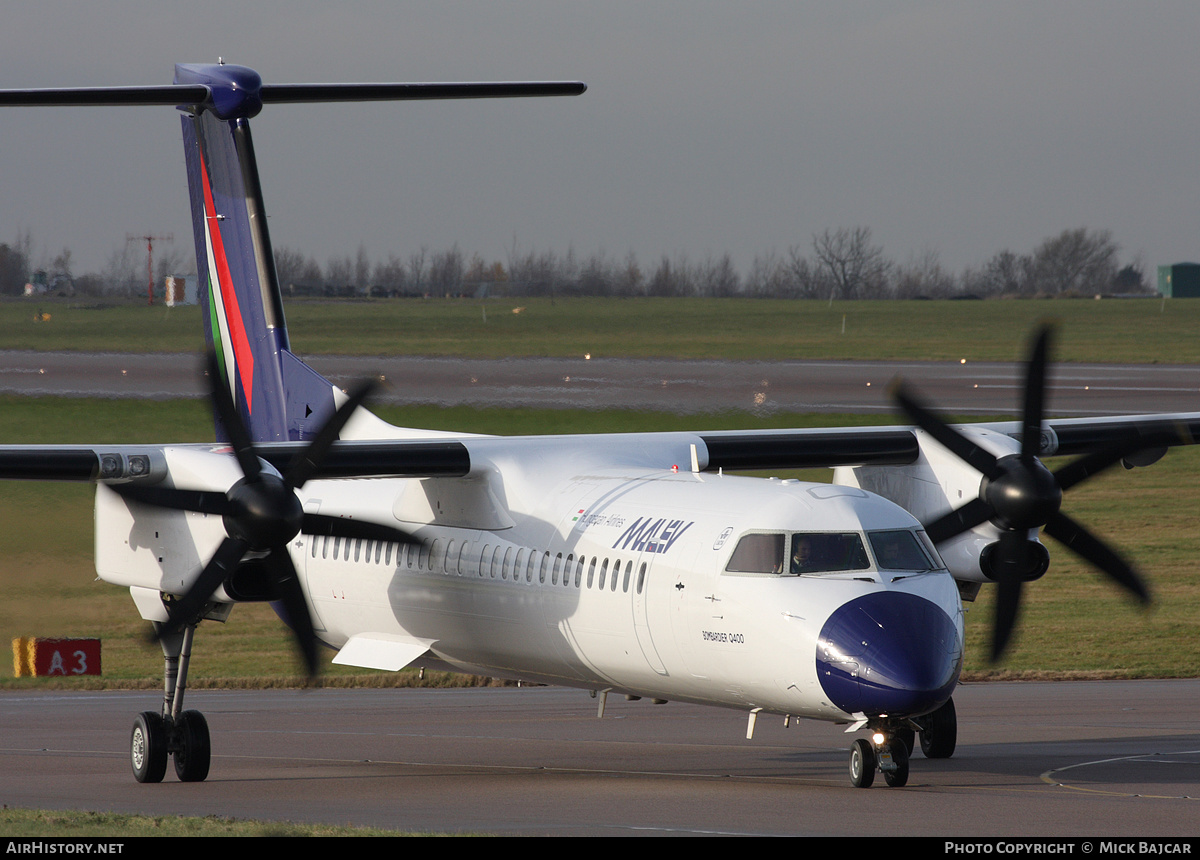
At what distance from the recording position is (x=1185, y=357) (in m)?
64.4

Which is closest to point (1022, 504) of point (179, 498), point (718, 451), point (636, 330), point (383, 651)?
point (718, 451)

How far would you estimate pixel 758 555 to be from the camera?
560 inches

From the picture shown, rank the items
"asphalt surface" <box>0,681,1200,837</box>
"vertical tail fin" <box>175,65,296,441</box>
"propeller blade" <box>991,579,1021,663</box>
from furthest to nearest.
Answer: "vertical tail fin" <box>175,65,296,441</box>
"propeller blade" <box>991,579,1021,663</box>
"asphalt surface" <box>0,681,1200,837</box>

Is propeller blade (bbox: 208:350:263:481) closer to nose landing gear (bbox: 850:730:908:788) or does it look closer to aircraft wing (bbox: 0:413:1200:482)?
aircraft wing (bbox: 0:413:1200:482)

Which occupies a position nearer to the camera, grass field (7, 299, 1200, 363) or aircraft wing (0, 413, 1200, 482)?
aircraft wing (0, 413, 1200, 482)

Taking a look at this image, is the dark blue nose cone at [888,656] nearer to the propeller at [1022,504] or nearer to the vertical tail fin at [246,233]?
the propeller at [1022,504]

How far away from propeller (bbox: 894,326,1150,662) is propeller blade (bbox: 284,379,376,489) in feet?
17.7

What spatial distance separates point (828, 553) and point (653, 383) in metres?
31.3

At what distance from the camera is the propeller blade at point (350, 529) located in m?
16.8

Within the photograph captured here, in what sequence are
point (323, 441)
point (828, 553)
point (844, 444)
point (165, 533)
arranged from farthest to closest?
point (844, 444) < point (165, 533) < point (323, 441) < point (828, 553)

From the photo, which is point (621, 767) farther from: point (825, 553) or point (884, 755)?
point (825, 553)

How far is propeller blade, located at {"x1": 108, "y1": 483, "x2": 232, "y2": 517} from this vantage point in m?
16.0

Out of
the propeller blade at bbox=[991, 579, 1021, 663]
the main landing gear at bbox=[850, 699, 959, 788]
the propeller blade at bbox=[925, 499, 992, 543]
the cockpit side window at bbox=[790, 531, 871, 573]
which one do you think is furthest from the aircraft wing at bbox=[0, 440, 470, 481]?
the propeller blade at bbox=[991, 579, 1021, 663]

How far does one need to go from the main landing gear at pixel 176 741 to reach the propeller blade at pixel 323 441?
8.48 ft
